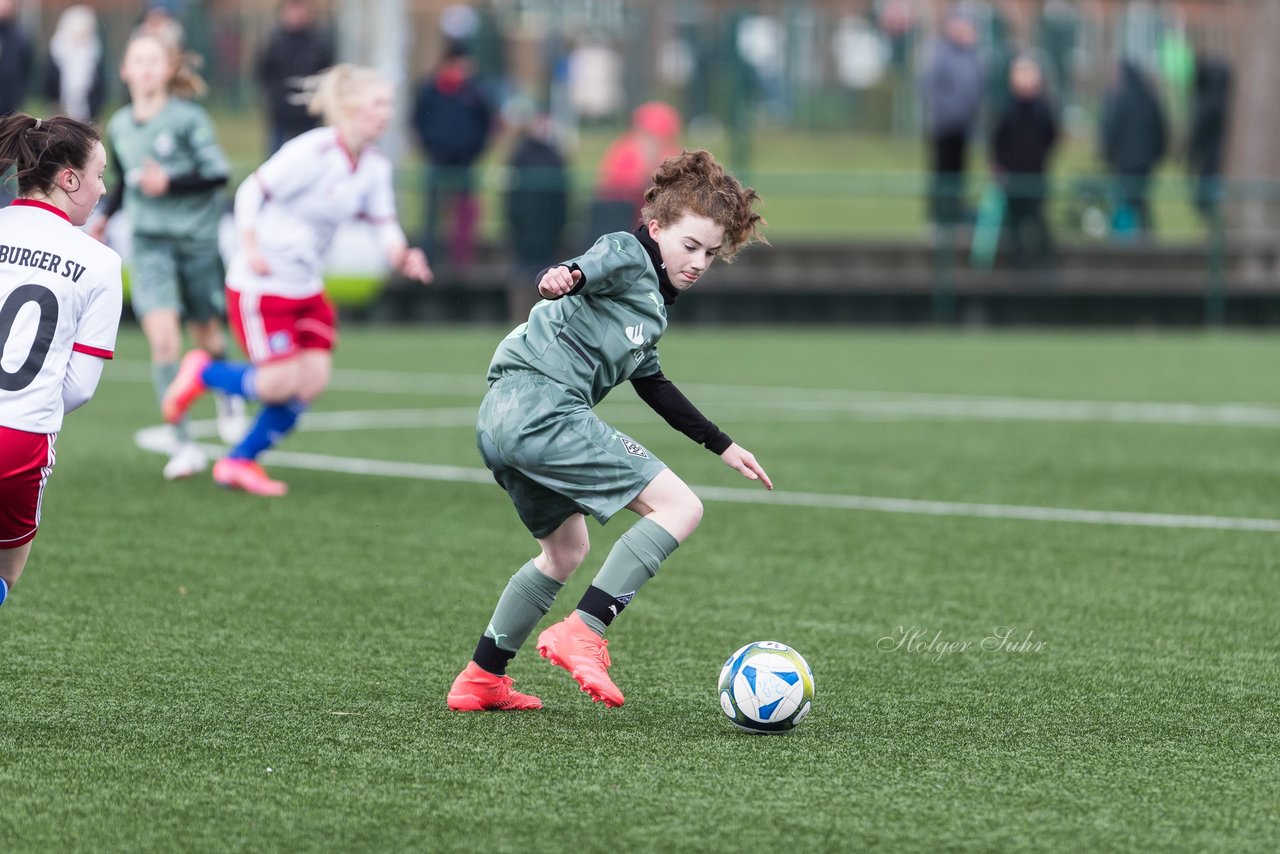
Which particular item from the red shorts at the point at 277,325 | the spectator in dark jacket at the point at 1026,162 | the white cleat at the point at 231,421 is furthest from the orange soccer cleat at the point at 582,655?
the spectator in dark jacket at the point at 1026,162

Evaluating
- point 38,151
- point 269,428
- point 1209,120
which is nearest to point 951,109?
point 1209,120

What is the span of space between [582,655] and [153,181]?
17.0 feet

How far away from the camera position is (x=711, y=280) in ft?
67.9

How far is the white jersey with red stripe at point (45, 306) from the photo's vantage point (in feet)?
15.7

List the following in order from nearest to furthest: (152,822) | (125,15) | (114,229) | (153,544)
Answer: (152,822), (153,544), (114,229), (125,15)

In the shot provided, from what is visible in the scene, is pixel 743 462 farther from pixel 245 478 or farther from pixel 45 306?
pixel 245 478

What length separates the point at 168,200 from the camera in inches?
395

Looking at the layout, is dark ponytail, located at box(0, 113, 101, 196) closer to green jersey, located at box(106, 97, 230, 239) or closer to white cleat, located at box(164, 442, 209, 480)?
green jersey, located at box(106, 97, 230, 239)

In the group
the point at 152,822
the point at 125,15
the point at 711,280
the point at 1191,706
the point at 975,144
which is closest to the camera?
the point at 152,822

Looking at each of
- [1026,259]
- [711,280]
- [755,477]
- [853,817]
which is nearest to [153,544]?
[755,477]

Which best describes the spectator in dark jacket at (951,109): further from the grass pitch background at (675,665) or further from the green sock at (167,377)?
the green sock at (167,377)

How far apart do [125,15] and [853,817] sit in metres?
30.6

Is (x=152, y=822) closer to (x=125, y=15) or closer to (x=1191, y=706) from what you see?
(x=1191, y=706)

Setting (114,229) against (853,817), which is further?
(114,229)
